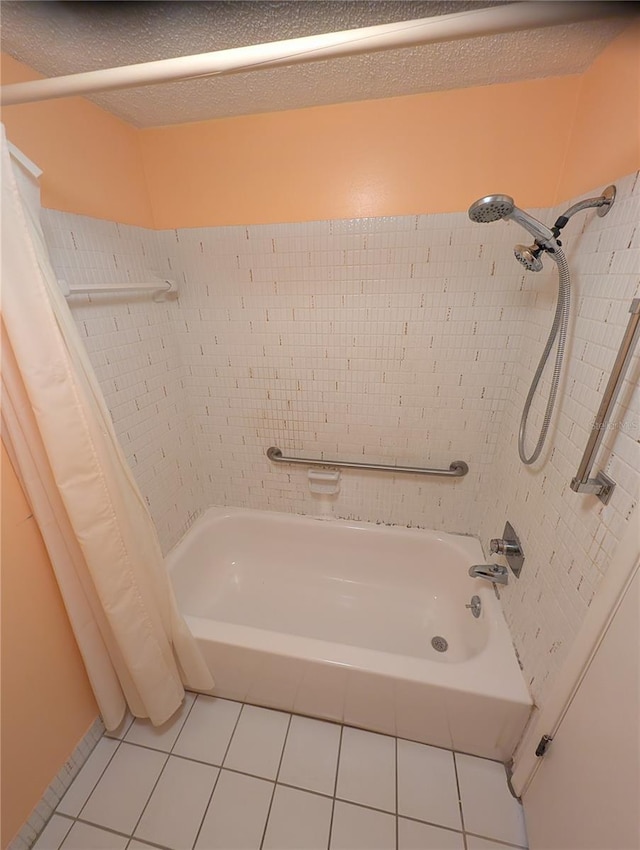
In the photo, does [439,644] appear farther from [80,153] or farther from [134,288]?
[80,153]

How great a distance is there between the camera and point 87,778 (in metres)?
1.08

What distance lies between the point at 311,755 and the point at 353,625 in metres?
0.49

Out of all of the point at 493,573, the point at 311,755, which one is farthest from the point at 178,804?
the point at 493,573

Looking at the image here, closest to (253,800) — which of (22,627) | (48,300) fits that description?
(22,627)

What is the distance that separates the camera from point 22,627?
889 mm

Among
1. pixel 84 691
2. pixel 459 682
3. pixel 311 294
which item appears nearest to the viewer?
pixel 459 682

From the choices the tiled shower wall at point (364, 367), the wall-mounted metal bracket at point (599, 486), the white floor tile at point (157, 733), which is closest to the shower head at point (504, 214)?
the tiled shower wall at point (364, 367)

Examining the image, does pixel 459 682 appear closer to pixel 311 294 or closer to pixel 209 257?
pixel 311 294

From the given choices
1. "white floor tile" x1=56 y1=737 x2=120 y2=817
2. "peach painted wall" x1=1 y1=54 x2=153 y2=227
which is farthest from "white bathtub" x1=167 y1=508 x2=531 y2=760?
"peach painted wall" x1=1 y1=54 x2=153 y2=227

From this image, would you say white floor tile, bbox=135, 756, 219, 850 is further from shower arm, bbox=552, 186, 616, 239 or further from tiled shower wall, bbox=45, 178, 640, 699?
shower arm, bbox=552, 186, 616, 239

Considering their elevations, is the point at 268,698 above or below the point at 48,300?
below

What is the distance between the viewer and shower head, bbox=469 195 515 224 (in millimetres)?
760

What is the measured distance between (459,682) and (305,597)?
825 millimetres

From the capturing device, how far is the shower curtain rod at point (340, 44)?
495 millimetres
